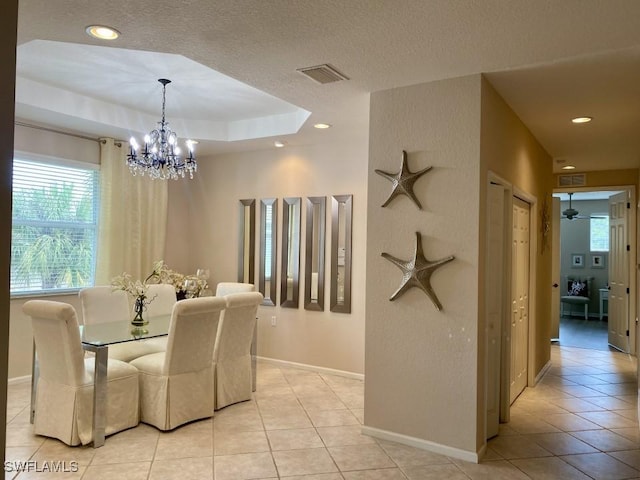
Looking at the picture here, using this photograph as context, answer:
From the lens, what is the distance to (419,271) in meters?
3.19

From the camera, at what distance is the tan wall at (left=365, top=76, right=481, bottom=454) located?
3057 mm

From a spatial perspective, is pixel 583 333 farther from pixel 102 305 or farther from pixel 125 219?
pixel 102 305

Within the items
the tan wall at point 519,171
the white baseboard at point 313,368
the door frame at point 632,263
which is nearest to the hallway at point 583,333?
the door frame at point 632,263

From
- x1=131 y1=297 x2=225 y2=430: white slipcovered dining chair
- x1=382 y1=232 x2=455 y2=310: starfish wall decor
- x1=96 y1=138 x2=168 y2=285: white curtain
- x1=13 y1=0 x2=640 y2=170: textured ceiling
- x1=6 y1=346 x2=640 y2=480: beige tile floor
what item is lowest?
x1=6 y1=346 x2=640 y2=480: beige tile floor

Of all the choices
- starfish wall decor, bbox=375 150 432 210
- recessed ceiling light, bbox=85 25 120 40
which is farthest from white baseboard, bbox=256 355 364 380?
recessed ceiling light, bbox=85 25 120 40

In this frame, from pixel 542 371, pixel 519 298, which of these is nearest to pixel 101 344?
pixel 519 298

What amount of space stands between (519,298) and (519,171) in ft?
3.86

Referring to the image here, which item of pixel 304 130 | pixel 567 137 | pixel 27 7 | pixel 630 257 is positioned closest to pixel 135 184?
pixel 304 130

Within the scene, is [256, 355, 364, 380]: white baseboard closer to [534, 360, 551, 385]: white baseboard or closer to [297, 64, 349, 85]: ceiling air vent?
[534, 360, 551, 385]: white baseboard

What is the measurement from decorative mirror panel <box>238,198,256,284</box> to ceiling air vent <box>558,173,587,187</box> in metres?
4.55

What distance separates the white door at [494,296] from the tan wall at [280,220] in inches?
61.2

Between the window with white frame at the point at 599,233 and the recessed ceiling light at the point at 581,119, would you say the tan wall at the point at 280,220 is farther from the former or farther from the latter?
the window with white frame at the point at 599,233

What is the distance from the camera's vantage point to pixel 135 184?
17.6 feet

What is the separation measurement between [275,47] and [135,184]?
3.30 m
